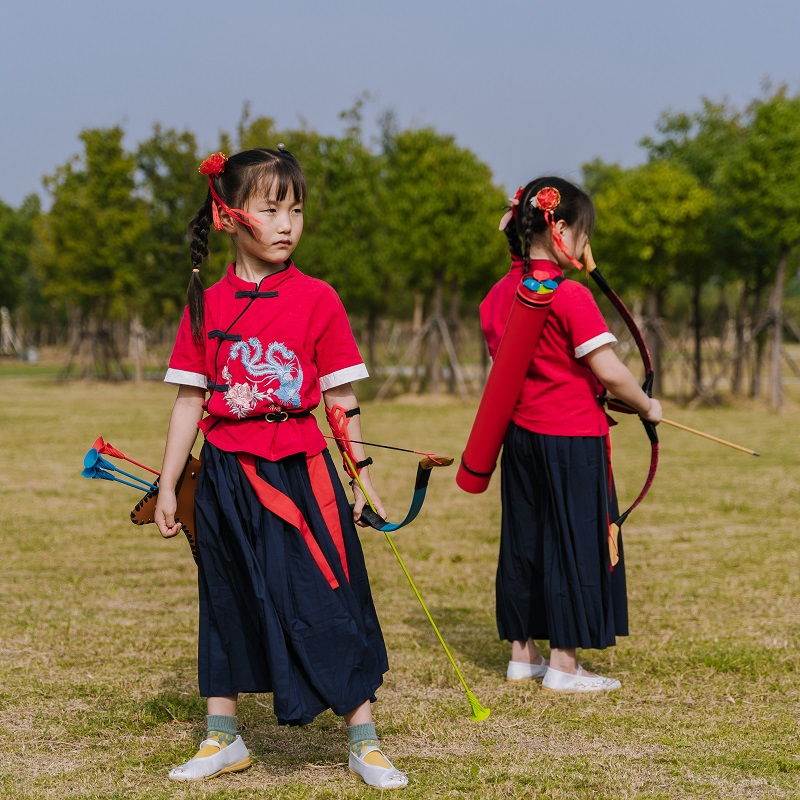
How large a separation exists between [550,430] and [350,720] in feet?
4.55

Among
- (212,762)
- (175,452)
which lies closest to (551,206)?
(175,452)

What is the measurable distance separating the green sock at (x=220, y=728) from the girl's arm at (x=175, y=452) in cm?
56

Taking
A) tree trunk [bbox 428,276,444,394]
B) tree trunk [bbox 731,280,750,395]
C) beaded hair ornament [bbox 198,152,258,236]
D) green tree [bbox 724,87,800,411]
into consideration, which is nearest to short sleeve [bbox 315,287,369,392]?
beaded hair ornament [bbox 198,152,258,236]

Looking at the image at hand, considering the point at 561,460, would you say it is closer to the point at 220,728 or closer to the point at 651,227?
the point at 220,728

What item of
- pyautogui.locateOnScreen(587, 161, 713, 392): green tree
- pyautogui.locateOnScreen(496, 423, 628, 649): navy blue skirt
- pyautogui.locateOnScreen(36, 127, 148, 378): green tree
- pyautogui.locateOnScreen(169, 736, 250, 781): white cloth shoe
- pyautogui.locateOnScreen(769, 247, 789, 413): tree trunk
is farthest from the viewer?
pyautogui.locateOnScreen(36, 127, 148, 378): green tree

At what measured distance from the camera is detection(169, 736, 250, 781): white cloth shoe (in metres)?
3.06

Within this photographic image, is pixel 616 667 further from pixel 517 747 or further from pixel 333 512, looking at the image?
pixel 333 512

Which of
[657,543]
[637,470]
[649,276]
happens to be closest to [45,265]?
[649,276]

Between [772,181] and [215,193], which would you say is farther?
[772,181]

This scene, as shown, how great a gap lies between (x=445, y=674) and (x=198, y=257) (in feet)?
6.46

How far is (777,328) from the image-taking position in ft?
59.3

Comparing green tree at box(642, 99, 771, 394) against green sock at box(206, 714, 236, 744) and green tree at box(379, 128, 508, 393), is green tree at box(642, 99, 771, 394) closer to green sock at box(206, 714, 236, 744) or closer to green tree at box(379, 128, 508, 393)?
green tree at box(379, 128, 508, 393)

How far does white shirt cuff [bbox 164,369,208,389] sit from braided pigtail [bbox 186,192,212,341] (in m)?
0.10

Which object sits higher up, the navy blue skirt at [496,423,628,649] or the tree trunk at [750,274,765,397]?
the tree trunk at [750,274,765,397]
